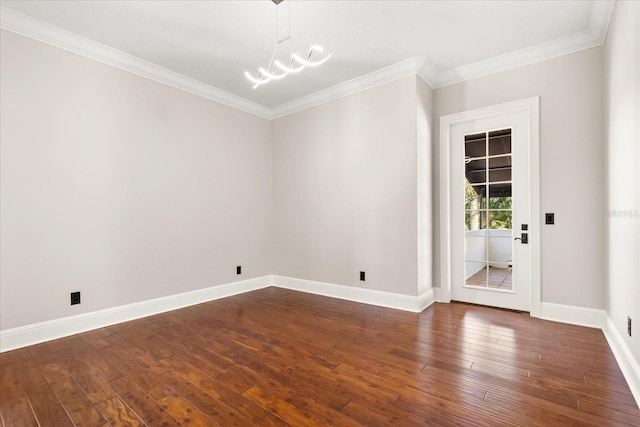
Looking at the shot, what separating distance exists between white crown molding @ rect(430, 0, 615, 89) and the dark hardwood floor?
2723 millimetres

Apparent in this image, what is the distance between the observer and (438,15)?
2.77 m

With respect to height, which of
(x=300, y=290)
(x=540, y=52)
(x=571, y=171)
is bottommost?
(x=300, y=290)

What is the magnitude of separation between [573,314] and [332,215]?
2827 mm

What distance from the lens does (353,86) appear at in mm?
4109

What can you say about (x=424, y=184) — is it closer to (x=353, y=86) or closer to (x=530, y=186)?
(x=530, y=186)

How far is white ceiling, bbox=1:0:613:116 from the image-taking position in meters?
2.64

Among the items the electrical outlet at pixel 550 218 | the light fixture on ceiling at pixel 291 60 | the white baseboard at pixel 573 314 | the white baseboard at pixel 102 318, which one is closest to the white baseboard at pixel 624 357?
the white baseboard at pixel 573 314

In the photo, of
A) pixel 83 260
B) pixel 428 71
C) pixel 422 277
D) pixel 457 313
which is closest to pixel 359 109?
pixel 428 71

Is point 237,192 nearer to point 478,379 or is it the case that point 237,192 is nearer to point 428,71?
point 428,71

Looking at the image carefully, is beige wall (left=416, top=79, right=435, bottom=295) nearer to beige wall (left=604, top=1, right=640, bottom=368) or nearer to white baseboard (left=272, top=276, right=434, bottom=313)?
white baseboard (left=272, top=276, right=434, bottom=313)

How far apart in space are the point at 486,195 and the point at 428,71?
1611mm

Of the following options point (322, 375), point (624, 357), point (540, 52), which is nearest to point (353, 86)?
point (540, 52)

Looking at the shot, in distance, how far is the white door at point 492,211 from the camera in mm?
3453

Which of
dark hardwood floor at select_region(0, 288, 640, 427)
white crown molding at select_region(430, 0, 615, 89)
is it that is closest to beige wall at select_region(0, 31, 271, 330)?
dark hardwood floor at select_region(0, 288, 640, 427)
